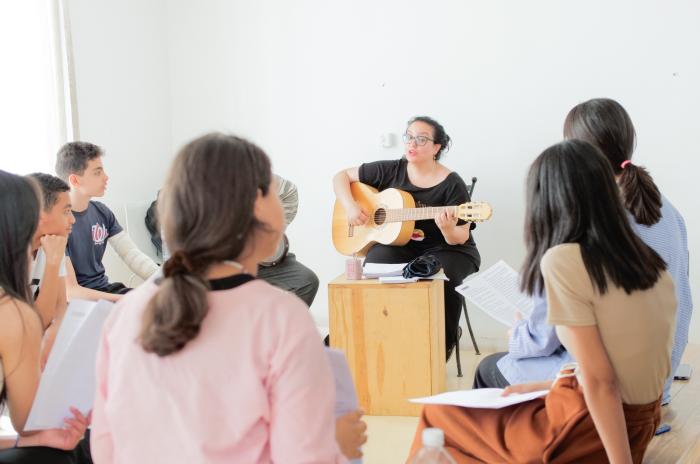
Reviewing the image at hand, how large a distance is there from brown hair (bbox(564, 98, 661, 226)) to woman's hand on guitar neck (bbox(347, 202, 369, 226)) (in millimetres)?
1534

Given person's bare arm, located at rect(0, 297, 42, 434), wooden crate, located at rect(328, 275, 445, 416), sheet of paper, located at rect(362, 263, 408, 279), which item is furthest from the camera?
sheet of paper, located at rect(362, 263, 408, 279)

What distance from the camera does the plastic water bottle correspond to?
1202 mm

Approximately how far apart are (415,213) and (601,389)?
1967mm

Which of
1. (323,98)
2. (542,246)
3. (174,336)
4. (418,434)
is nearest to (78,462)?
(418,434)

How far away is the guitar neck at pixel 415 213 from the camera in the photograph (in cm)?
332

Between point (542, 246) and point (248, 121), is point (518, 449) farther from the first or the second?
point (248, 121)

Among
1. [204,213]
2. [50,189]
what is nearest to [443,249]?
[50,189]

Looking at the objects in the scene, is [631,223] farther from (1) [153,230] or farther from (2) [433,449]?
(1) [153,230]

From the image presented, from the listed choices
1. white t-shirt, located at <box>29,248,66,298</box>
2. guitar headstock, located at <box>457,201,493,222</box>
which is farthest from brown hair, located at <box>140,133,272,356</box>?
guitar headstock, located at <box>457,201,493,222</box>

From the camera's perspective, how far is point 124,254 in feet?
11.2

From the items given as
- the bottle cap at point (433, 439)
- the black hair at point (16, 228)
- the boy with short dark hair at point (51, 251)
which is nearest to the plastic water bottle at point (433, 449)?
the bottle cap at point (433, 439)

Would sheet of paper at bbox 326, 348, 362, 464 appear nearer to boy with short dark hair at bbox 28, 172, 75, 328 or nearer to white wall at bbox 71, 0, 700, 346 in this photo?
boy with short dark hair at bbox 28, 172, 75, 328

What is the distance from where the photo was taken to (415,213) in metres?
3.38

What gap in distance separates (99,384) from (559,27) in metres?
3.30
